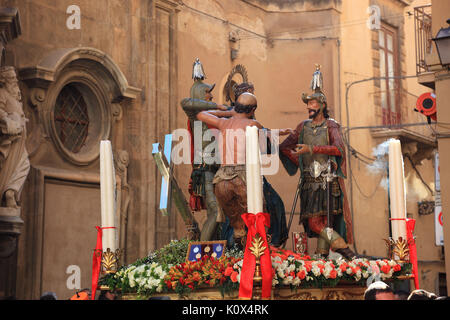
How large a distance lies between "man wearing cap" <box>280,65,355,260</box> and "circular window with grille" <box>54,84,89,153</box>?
222 inches

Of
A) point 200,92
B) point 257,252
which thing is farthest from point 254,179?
point 200,92

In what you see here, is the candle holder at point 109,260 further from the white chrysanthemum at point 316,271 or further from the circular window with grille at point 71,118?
the circular window with grille at point 71,118

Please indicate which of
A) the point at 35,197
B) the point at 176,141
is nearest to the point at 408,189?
the point at 176,141

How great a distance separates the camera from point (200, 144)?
300 inches

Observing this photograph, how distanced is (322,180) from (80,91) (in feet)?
20.7

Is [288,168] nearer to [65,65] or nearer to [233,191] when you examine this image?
[233,191]

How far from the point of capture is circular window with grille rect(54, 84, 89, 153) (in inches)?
474

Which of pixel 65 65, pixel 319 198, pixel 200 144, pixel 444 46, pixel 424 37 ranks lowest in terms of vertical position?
pixel 319 198

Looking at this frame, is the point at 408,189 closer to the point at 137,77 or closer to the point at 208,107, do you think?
the point at 137,77

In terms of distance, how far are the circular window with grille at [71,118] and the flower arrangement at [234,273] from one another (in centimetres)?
649

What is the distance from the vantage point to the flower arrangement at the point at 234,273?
535 centimetres

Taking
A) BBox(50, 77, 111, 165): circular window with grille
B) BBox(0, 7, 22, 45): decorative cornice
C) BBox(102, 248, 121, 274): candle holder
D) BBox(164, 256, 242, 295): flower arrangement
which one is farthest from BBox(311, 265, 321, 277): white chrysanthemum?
BBox(50, 77, 111, 165): circular window with grille

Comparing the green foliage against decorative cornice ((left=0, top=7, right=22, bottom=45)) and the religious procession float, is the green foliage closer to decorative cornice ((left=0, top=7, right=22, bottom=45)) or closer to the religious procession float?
the religious procession float
